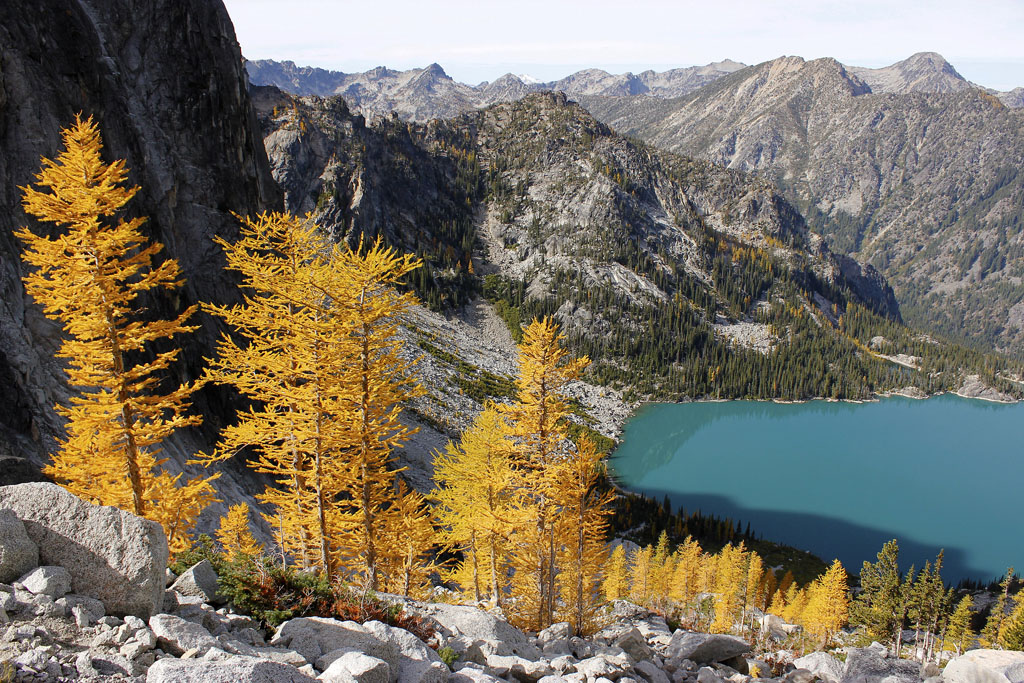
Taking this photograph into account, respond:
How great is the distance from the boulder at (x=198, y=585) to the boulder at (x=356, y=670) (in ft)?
11.3

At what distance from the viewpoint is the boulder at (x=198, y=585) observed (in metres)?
9.29

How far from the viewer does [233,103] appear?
43.1 metres

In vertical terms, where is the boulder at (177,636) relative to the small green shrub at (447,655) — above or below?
above

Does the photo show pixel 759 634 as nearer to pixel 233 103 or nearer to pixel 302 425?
pixel 302 425

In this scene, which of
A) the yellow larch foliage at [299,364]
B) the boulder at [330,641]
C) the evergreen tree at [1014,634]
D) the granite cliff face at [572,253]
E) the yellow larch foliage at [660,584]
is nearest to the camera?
the boulder at [330,641]

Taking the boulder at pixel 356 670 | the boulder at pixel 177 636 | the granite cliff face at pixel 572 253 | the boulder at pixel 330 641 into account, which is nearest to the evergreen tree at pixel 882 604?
the boulder at pixel 330 641

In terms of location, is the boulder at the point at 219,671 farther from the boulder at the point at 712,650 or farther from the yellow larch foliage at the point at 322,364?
the boulder at the point at 712,650

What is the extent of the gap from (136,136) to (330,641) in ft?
126

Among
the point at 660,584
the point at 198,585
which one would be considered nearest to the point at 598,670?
the point at 198,585

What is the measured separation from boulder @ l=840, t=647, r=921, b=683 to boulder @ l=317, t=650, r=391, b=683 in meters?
14.7

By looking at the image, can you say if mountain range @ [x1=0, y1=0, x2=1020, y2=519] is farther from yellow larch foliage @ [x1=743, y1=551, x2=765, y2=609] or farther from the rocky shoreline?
yellow larch foliage @ [x1=743, y1=551, x2=765, y2=609]

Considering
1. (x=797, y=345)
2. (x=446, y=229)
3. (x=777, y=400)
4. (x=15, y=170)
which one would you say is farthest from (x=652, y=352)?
(x=15, y=170)

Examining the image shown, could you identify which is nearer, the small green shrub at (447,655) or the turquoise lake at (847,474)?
the small green shrub at (447,655)

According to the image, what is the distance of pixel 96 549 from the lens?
7.64 m
